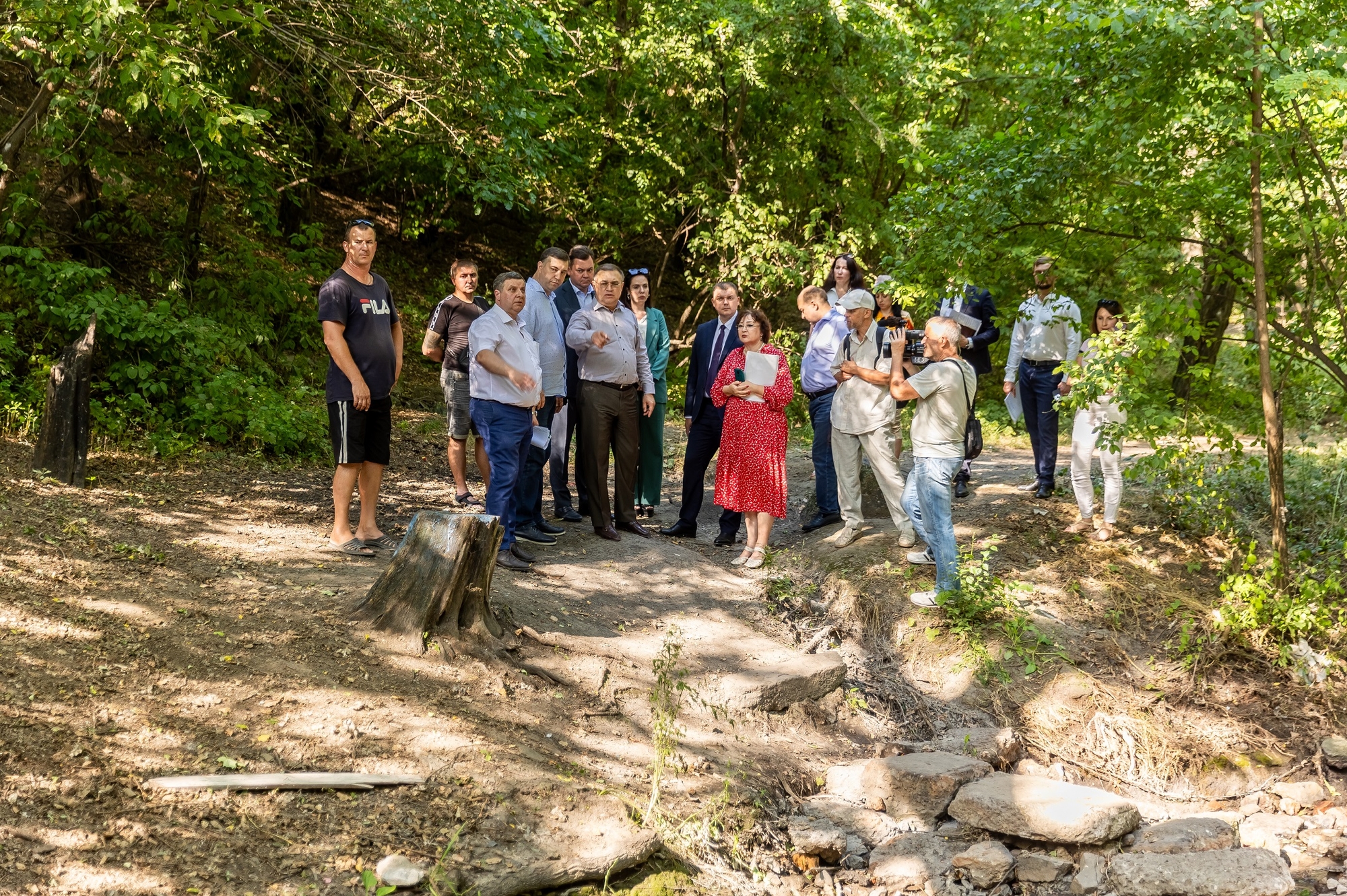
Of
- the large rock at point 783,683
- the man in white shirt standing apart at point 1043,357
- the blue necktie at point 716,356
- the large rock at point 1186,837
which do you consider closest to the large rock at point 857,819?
the large rock at point 783,683

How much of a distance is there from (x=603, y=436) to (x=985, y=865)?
407cm

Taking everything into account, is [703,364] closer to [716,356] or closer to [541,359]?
[716,356]

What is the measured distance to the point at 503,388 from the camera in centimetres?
621

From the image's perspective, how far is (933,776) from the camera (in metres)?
4.80

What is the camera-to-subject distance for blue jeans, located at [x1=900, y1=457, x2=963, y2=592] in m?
6.20

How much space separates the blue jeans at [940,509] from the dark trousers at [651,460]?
2419 mm

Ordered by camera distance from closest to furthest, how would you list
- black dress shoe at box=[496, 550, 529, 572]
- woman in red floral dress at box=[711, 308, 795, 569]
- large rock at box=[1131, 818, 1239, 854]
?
large rock at box=[1131, 818, 1239, 854]
black dress shoe at box=[496, 550, 529, 572]
woman in red floral dress at box=[711, 308, 795, 569]

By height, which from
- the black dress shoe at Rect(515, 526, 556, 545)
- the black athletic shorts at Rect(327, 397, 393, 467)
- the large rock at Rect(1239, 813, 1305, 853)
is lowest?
the large rock at Rect(1239, 813, 1305, 853)

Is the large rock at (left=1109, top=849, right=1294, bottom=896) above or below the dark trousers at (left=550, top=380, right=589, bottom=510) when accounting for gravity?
below

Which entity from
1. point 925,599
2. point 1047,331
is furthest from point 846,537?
point 1047,331

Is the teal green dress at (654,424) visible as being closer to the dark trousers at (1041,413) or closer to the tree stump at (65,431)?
the dark trousers at (1041,413)

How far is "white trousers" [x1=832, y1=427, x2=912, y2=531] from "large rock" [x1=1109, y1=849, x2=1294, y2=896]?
317cm

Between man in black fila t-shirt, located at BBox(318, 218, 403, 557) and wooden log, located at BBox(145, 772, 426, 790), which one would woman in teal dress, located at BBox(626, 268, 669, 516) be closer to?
man in black fila t-shirt, located at BBox(318, 218, 403, 557)

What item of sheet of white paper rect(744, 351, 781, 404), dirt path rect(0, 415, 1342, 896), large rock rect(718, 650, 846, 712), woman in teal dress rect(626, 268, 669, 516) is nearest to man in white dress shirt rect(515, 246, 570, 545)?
dirt path rect(0, 415, 1342, 896)
